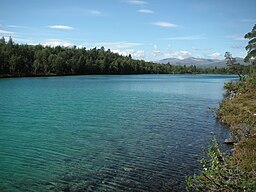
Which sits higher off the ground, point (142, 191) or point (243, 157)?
point (243, 157)

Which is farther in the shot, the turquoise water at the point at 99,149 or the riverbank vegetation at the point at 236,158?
the turquoise water at the point at 99,149

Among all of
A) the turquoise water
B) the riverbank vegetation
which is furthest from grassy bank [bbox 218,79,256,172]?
the turquoise water

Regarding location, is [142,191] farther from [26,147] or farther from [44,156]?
[26,147]

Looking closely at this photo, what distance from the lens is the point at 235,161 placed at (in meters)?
15.2

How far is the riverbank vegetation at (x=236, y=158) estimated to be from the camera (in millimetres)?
10234

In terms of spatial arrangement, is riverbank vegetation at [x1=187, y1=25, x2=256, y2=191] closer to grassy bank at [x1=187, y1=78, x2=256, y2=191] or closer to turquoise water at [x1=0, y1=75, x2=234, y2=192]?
grassy bank at [x1=187, y1=78, x2=256, y2=191]

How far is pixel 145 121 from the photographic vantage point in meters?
32.2

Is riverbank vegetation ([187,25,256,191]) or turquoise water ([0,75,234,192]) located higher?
riverbank vegetation ([187,25,256,191])

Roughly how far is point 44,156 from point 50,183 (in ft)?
15.6

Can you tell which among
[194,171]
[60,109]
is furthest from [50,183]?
[60,109]

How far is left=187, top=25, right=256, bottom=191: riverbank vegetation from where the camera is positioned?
1023cm

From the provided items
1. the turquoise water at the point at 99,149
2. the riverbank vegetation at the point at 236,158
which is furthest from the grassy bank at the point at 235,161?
the turquoise water at the point at 99,149

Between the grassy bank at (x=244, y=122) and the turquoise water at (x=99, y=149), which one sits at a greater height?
the grassy bank at (x=244, y=122)

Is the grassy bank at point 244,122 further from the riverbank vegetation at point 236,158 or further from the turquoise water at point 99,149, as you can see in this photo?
the turquoise water at point 99,149
